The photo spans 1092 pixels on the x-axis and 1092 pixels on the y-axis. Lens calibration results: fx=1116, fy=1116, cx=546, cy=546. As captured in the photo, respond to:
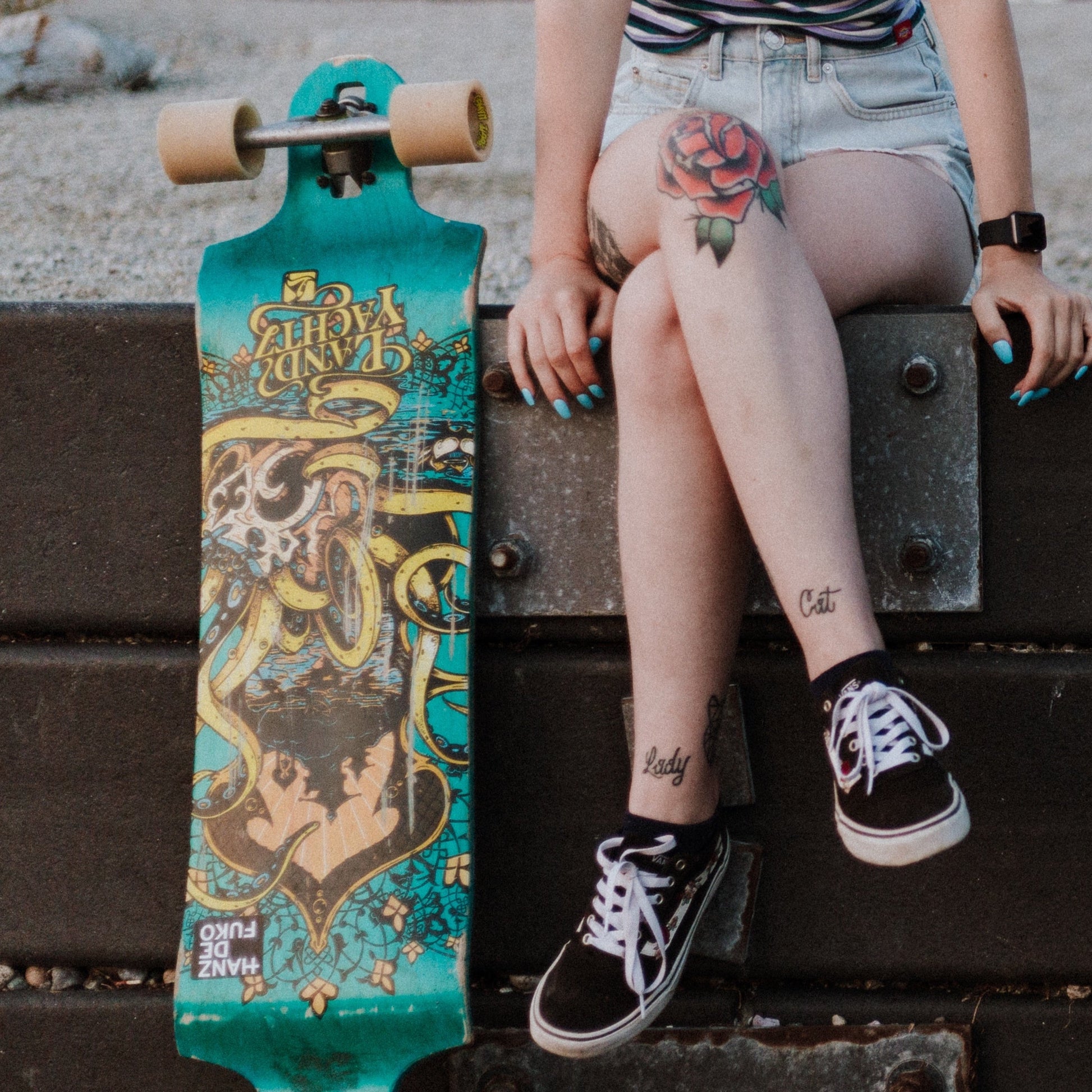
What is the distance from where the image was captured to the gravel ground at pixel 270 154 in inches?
95.6

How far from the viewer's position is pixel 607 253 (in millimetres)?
1081

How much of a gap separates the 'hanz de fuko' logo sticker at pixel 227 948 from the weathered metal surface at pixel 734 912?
1.37 feet

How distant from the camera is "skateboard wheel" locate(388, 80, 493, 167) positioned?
1.09m

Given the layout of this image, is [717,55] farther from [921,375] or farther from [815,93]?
[921,375]

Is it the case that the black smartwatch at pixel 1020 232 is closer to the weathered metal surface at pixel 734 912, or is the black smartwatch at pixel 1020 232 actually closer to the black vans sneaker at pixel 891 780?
the black vans sneaker at pixel 891 780

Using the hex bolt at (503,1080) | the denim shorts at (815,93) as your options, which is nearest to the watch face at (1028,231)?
the denim shorts at (815,93)

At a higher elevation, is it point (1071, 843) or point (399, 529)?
point (399, 529)

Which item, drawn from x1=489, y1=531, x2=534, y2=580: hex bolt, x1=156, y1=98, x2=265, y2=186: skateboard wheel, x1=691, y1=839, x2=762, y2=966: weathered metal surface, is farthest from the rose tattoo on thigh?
x1=691, y1=839, x2=762, y2=966: weathered metal surface

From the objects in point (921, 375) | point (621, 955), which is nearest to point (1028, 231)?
point (921, 375)

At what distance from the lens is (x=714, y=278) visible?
3.00ft

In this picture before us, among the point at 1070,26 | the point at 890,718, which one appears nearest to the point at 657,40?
the point at 890,718

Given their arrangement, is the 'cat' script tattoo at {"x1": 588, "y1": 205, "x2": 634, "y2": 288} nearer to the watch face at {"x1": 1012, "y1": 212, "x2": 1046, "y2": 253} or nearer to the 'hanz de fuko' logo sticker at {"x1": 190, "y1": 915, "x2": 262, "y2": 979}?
the watch face at {"x1": 1012, "y1": 212, "x2": 1046, "y2": 253}

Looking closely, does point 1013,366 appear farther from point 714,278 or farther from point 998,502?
point 714,278

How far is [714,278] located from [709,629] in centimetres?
30
